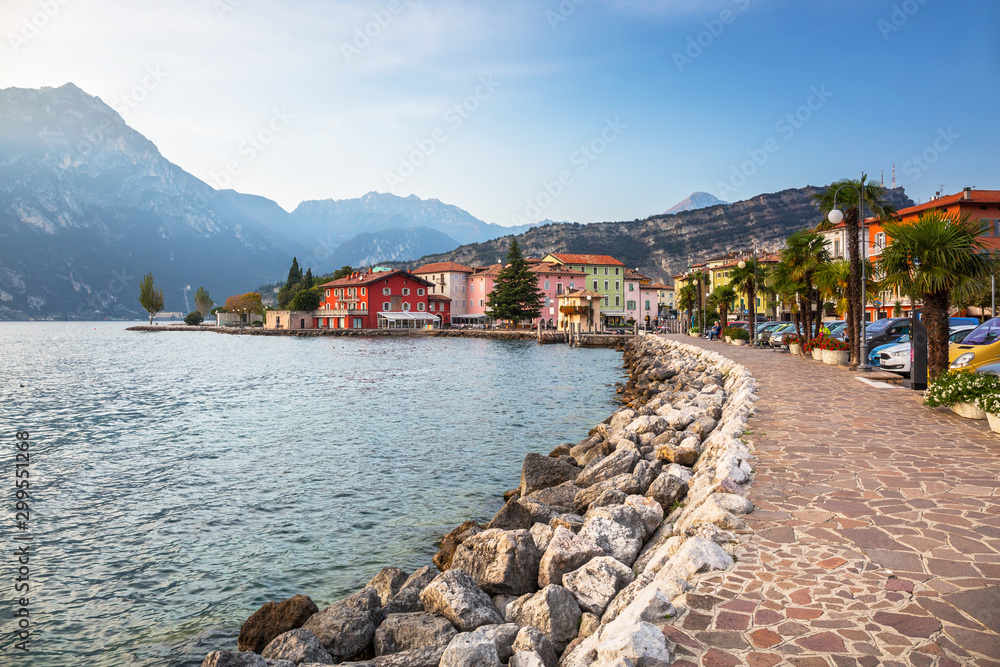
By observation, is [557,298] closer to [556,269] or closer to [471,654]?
[556,269]

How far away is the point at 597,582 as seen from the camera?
232 inches

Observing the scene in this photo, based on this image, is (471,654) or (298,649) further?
(298,649)

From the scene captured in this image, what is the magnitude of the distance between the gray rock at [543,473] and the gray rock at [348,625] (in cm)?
550

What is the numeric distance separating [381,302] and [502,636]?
99.9 meters

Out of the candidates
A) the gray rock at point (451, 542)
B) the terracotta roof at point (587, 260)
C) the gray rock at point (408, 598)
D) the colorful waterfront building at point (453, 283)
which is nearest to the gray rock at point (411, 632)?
the gray rock at point (408, 598)

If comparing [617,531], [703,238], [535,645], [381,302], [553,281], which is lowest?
[535,645]

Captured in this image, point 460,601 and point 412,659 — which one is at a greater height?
point 460,601

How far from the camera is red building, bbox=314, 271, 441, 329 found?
10194 cm

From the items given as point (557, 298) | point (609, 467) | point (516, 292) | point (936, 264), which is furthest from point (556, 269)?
point (609, 467)

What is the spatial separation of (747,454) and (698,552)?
374 cm

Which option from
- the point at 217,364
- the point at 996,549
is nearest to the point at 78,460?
the point at 996,549

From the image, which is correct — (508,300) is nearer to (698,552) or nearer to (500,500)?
(500,500)

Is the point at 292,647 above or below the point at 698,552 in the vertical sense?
below

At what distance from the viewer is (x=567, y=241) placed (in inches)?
7677
